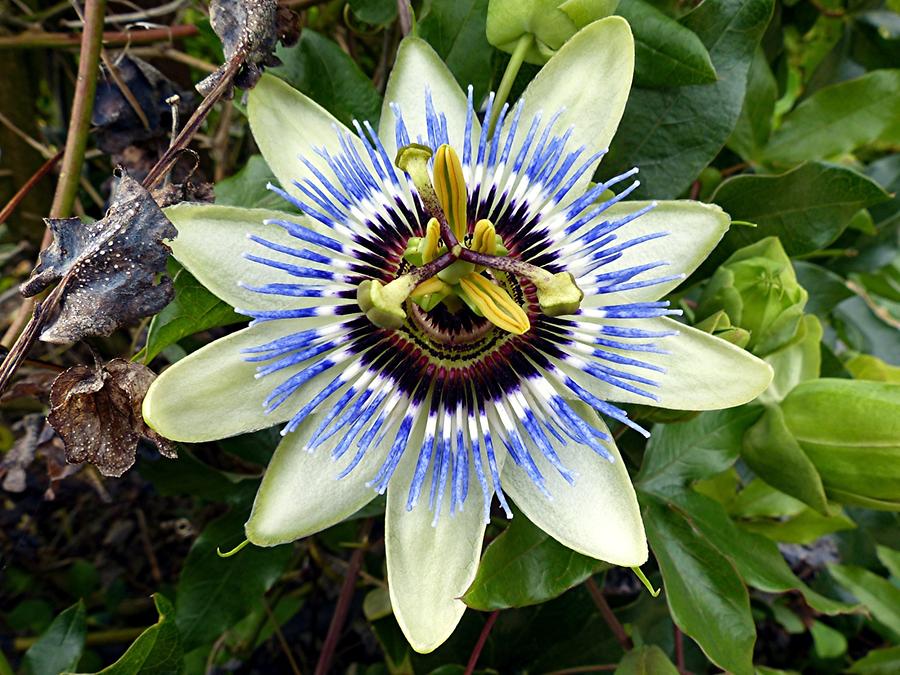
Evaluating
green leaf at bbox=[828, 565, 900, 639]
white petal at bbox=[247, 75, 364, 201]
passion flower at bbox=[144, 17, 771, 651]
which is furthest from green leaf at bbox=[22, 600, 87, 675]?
green leaf at bbox=[828, 565, 900, 639]

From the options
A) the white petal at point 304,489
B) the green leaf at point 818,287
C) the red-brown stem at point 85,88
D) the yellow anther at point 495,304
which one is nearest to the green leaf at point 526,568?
the white petal at point 304,489

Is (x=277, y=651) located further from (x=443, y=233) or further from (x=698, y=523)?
(x=443, y=233)

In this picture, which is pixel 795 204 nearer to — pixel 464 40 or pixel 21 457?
pixel 464 40

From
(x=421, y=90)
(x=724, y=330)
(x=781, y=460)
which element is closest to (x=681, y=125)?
(x=724, y=330)

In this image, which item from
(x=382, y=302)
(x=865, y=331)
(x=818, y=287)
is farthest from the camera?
(x=865, y=331)

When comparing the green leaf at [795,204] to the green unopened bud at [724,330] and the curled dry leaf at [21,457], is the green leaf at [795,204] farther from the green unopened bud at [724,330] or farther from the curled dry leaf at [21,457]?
the curled dry leaf at [21,457]

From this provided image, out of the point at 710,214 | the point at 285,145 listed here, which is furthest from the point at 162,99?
the point at 710,214
